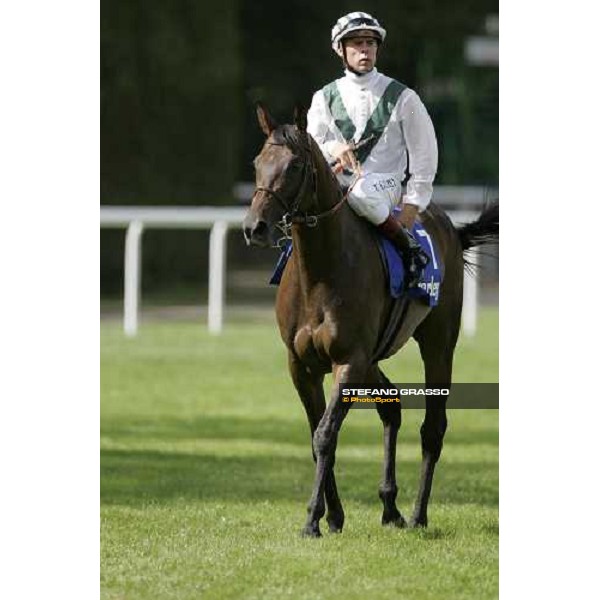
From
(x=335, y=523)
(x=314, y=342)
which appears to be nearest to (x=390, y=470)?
(x=335, y=523)

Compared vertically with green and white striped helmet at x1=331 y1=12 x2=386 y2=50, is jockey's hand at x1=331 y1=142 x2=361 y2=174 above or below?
below

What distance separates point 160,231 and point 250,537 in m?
10.7

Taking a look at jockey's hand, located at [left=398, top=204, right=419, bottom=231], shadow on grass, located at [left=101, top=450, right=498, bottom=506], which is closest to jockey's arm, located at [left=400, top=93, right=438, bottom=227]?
jockey's hand, located at [left=398, top=204, right=419, bottom=231]

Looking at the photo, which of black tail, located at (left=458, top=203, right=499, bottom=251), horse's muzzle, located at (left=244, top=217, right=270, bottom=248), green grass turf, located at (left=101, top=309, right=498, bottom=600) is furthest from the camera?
→ black tail, located at (left=458, top=203, right=499, bottom=251)

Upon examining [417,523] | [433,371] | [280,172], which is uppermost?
[280,172]

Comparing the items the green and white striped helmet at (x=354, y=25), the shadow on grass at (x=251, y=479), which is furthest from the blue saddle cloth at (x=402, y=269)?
the shadow on grass at (x=251, y=479)

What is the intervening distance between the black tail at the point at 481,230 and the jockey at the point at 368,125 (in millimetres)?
1011

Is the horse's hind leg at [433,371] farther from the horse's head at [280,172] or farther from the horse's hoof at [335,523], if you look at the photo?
the horse's head at [280,172]

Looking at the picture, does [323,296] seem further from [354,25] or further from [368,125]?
[354,25]

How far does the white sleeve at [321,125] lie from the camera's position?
269 inches

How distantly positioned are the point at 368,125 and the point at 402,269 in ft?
1.99

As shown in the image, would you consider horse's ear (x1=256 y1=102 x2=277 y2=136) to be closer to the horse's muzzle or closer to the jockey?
the jockey

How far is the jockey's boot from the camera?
7078 mm

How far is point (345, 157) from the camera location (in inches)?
272
